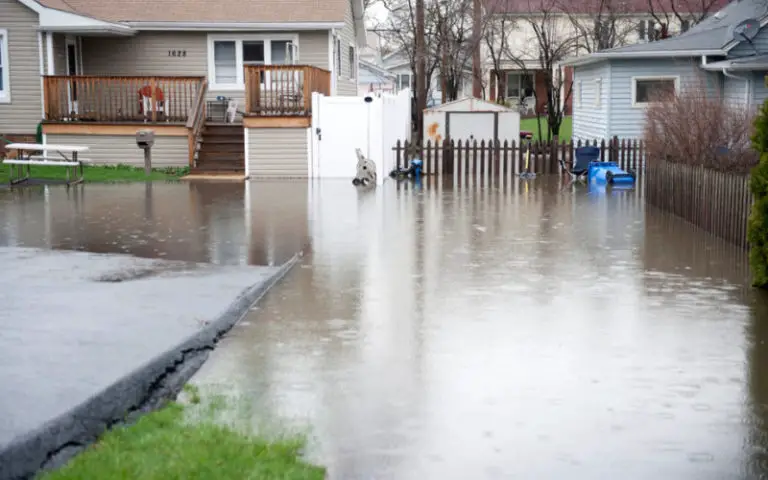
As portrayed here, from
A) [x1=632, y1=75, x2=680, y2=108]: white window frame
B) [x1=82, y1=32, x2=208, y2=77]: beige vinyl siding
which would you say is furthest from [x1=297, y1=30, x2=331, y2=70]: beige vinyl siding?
[x1=632, y1=75, x2=680, y2=108]: white window frame

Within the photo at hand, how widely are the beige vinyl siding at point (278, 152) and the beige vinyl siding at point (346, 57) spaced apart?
20.5 ft

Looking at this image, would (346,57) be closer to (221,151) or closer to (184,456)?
(221,151)

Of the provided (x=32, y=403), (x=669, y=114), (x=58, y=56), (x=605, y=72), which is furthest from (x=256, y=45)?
(x=32, y=403)

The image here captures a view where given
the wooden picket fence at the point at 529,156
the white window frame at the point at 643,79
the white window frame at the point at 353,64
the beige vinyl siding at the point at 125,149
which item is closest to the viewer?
the wooden picket fence at the point at 529,156

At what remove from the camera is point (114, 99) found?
29234mm

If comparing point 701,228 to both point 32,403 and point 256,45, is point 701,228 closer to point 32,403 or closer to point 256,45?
point 32,403

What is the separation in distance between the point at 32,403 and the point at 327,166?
21249mm

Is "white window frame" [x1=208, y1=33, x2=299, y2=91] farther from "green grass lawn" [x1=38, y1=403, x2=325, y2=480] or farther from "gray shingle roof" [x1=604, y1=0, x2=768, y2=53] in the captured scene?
"green grass lawn" [x1=38, y1=403, x2=325, y2=480]

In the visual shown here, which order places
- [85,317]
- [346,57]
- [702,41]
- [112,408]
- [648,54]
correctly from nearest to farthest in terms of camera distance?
[112,408], [85,317], [702,41], [648,54], [346,57]

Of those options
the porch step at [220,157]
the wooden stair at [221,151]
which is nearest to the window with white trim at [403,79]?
the wooden stair at [221,151]

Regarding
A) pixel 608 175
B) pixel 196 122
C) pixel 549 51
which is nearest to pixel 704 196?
pixel 608 175

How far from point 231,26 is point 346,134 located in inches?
229

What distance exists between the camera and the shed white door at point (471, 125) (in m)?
38.1

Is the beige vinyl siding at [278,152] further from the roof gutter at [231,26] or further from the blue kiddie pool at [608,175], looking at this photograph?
the blue kiddie pool at [608,175]
